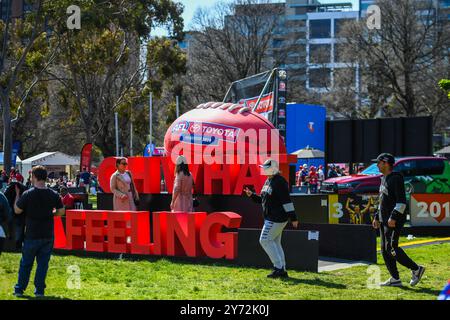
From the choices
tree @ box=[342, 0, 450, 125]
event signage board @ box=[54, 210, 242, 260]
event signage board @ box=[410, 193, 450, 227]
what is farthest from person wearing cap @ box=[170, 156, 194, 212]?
tree @ box=[342, 0, 450, 125]

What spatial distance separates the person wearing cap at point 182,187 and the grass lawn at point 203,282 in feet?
5.48

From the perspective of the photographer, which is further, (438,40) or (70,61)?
(438,40)

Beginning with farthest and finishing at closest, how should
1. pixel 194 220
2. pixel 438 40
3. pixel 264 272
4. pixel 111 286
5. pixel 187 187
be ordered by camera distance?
1. pixel 438 40
2. pixel 187 187
3. pixel 194 220
4. pixel 264 272
5. pixel 111 286

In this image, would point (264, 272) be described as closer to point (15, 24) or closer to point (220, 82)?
point (15, 24)

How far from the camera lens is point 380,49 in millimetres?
47625

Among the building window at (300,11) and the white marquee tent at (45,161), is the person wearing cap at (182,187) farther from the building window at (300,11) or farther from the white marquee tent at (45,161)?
the building window at (300,11)

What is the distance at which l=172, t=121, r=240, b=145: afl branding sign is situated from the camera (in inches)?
619

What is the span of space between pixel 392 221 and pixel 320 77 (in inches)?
1872

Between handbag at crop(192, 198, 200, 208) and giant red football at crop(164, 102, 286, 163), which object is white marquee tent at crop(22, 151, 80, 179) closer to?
giant red football at crop(164, 102, 286, 163)

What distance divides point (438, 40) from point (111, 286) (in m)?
40.8

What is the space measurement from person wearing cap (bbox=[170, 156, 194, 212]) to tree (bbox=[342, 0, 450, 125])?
Answer: 114 ft

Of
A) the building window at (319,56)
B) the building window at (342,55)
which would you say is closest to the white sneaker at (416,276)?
the building window at (342,55)
